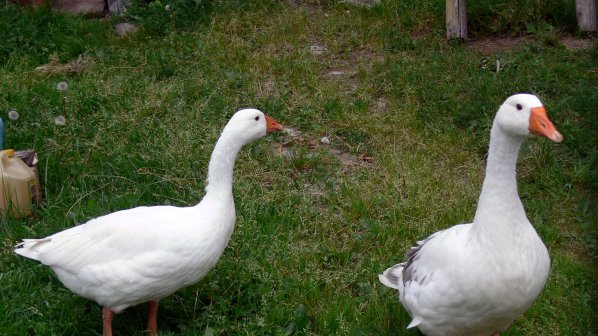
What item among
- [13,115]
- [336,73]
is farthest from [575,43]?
[13,115]

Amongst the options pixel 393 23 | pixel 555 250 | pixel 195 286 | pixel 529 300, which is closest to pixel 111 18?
pixel 393 23

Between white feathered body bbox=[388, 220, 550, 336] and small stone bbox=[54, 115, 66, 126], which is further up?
white feathered body bbox=[388, 220, 550, 336]

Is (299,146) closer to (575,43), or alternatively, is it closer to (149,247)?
(149,247)

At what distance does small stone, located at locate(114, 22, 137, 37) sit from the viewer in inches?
333

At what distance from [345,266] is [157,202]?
52.5 inches

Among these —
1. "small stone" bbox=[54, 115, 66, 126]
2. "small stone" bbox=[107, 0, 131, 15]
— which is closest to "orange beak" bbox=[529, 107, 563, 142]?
"small stone" bbox=[54, 115, 66, 126]

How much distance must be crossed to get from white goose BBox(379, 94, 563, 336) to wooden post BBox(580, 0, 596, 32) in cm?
469

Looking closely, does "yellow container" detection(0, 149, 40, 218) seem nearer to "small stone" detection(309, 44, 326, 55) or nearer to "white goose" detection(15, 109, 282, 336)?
"white goose" detection(15, 109, 282, 336)

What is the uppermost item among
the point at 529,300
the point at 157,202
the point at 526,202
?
the point at 529,300

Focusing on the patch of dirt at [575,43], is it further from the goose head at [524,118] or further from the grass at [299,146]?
the goose head at [524,118]

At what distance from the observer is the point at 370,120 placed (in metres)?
6.51

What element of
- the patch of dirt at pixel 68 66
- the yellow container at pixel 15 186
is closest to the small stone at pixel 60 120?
the yellow container at pixel 15 186

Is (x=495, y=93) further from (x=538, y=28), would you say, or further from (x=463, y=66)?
(x=538, y=28)

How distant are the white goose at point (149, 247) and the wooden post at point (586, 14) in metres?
4.65
